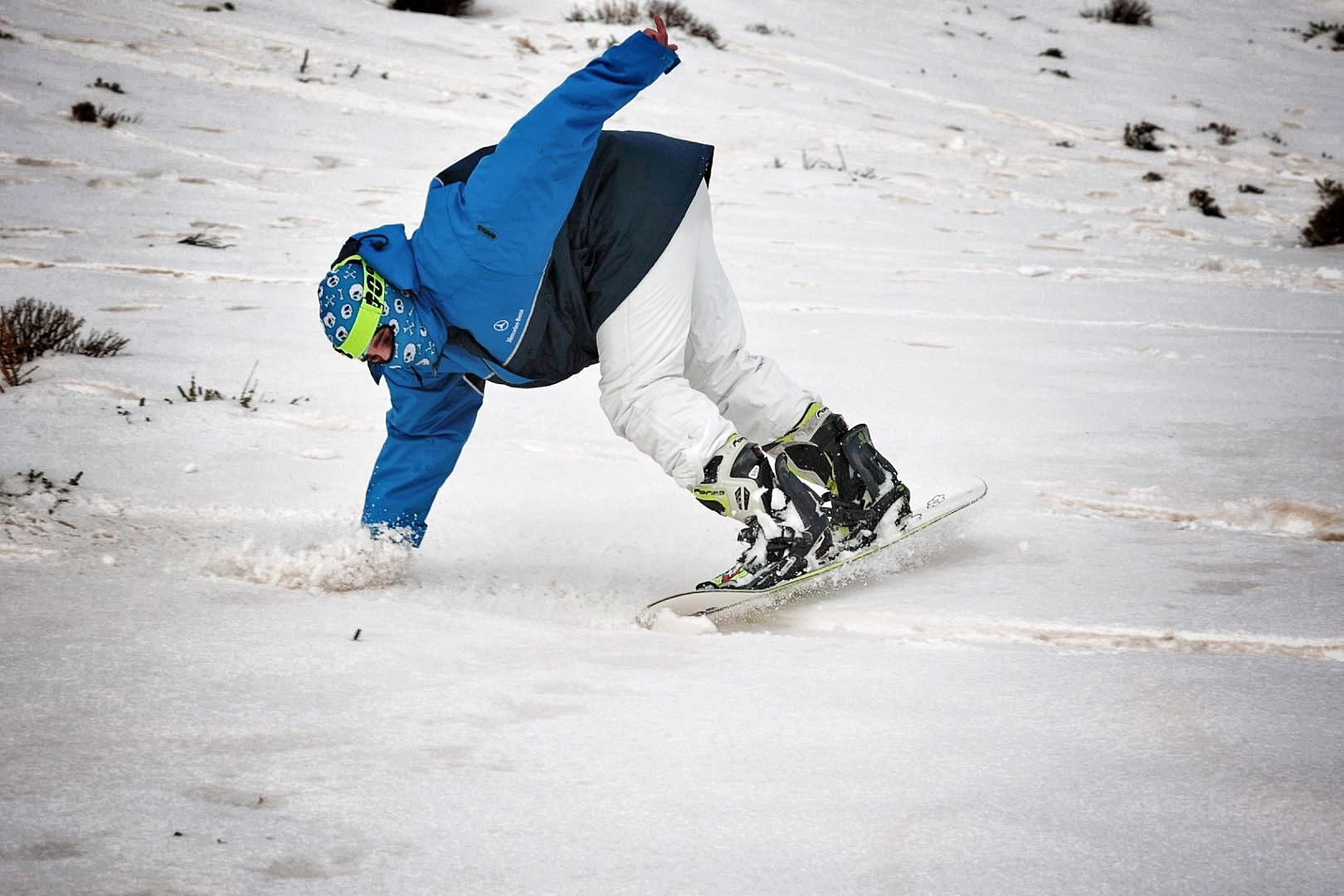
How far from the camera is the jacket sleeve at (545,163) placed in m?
2.34

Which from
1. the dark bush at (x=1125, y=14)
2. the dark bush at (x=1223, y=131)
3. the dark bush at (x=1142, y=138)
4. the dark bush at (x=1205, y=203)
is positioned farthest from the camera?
the dark bush at (x=1125, y=14)

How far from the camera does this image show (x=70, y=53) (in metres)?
8.98

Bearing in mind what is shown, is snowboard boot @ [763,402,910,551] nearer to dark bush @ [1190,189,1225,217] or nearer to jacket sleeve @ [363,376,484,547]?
jacket sleeve @ [363,376,484,547]

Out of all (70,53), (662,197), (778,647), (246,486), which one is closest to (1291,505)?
(778,647)

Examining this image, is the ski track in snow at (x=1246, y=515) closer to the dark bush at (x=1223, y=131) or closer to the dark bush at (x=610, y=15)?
the dark bush at (x=1223, y=131)

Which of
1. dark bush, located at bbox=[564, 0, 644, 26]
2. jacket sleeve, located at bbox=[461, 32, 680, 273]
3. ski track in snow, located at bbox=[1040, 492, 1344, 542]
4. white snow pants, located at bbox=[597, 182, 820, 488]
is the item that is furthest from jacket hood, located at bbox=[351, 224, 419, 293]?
dark bush, located at bbox=[564, 0, 644, 26]

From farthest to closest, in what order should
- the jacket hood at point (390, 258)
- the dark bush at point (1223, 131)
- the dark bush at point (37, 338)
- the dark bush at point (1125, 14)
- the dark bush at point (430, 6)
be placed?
1. the dark bush at point (1125, 14)
2. the dark bush at point (430, 6)
3. the dark bush at point (1223, 131)
4. the dark bush at point (37, 338)
5. the jacket hood at point (390, 258)

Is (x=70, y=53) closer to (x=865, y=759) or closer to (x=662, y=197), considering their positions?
(x=662, y=197)

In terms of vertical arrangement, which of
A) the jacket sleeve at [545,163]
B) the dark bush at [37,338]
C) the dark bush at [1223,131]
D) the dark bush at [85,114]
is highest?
the dark bush at [1223,131]

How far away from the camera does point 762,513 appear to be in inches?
102

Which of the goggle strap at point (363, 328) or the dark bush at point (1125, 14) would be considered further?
the dark bush at point (1125, 14)

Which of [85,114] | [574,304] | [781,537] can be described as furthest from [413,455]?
[85,114]

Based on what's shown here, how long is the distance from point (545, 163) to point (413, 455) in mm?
841

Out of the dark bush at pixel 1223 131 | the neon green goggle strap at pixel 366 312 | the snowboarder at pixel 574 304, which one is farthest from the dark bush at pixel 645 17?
the neon green goggle strap at pixel 366 312
